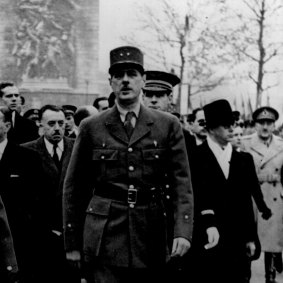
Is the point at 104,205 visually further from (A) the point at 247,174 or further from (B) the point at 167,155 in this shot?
(A) the point at 247,174

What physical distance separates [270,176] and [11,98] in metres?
3.45

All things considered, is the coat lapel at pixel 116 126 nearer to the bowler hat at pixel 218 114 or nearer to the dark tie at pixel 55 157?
the bowler hat at pixel 218 114

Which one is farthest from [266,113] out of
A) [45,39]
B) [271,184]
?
[45,39]

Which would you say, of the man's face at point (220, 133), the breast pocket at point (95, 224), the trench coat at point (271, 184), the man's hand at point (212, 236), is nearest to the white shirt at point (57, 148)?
the man's face at point (220, 133)

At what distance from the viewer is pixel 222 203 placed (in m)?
6.14

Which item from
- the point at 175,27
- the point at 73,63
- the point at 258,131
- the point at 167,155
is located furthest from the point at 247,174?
the point at 73,63

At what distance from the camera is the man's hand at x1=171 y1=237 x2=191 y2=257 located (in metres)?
4.70

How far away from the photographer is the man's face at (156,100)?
6551 millimetres

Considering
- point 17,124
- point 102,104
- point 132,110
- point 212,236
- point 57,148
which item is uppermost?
point 102,104

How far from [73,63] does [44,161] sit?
23.8m

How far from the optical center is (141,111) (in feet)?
16.4

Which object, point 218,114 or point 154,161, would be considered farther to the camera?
point 218,114

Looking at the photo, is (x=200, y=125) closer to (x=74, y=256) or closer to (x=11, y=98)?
(x=11, y=98)

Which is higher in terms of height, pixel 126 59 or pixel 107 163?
pixel 126 59
